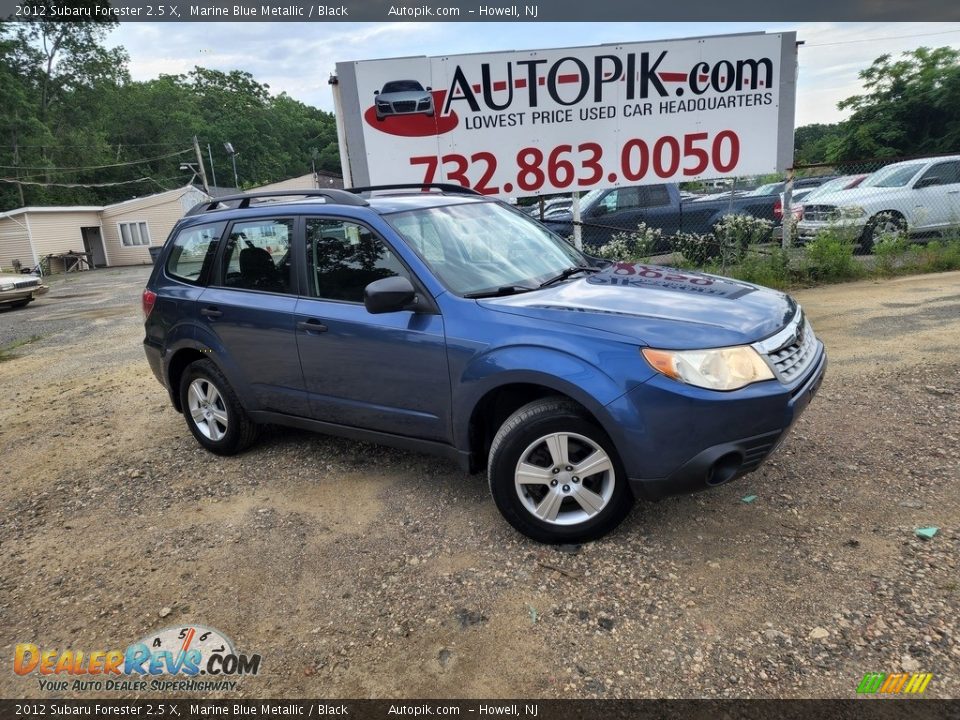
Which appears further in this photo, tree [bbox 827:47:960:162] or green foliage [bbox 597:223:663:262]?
tree [bbox 827:47:960:162]

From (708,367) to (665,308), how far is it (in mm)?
414

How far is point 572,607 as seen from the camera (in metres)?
2.71

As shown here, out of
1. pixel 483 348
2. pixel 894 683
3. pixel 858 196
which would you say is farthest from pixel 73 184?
pixel 894 683

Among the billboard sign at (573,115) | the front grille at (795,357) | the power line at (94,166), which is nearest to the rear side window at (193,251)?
the front grille at (795,357)

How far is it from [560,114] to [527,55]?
79 cm

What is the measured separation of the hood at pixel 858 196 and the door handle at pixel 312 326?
9.91m

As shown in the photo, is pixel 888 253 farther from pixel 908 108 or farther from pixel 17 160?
pixel 17 160

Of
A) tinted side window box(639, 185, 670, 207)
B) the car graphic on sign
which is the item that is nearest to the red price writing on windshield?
the car graphic on sign

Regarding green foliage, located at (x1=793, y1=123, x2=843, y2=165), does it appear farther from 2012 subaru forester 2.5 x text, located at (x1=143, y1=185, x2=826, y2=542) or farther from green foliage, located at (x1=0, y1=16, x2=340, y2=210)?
green foliage, located at (x1=0, y1=16, x2=340, y2=210)

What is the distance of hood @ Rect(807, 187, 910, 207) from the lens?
10438mm

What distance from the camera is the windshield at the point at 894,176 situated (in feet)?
34.6

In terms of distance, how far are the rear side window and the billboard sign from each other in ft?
12.4

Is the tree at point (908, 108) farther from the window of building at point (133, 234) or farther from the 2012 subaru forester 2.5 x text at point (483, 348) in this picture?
the window of building at point (133, 234)

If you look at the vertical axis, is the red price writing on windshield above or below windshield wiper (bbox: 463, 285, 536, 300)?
above
